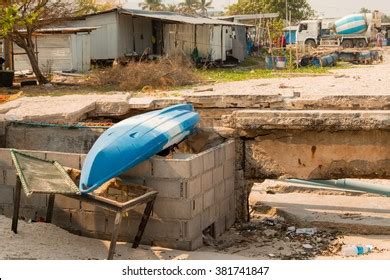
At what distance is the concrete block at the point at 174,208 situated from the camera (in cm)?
592

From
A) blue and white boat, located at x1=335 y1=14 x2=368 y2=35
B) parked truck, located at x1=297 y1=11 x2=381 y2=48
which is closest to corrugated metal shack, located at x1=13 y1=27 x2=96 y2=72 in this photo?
parked truck, located at x1=297 y1=11 x2=381 y2=48

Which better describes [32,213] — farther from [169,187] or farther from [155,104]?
[155,104]

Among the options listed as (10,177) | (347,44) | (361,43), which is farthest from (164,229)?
(347,44)

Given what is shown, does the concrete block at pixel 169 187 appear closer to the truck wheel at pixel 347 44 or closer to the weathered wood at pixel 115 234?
the weathered wood at pixel 115 234

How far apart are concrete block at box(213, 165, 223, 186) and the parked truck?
137ft

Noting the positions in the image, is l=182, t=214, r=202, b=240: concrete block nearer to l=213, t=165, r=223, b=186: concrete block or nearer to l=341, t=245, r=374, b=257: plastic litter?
l=213, t=165, r=223, b=186: concrete block

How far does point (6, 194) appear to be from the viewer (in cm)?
659

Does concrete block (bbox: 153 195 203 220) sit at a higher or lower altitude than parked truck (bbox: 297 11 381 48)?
lower

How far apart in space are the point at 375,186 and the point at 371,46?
4158 centimetres

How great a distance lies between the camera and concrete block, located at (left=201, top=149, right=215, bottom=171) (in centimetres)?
628

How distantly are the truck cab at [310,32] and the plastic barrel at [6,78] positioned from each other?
30840 mm

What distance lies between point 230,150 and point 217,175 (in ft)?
1.68
